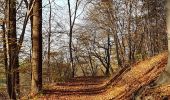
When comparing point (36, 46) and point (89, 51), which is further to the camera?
point (89, 51)

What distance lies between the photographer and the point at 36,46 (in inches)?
644

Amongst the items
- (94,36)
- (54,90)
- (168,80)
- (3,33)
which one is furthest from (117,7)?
(168,80)

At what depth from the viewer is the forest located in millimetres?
12172

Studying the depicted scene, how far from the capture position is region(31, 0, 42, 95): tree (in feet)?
52.9

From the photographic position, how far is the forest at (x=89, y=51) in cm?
1217

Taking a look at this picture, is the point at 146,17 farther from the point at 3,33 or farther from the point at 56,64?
the point at 3,33

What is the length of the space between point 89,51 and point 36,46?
42642mm

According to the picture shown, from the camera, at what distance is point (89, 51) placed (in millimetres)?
58906

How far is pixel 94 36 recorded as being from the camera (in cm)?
5834

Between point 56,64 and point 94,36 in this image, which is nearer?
point 56,64

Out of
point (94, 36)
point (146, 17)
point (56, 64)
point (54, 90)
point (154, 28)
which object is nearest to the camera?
point (54, 90)

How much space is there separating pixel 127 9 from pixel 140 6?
1.39 meters

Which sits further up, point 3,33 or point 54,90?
point 3,33

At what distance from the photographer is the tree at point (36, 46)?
Answer: 52.9 feet
